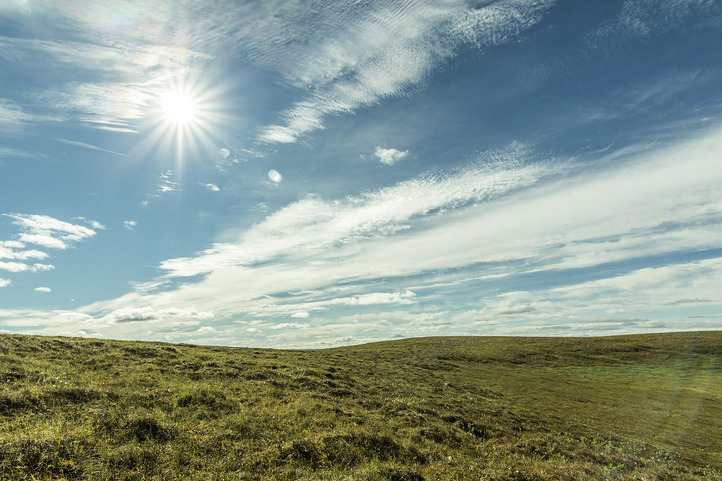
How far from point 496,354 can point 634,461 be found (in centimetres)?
5549

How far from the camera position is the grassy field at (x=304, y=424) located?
1199 centimetres

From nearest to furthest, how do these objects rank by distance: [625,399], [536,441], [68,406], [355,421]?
[68,406], [355,421], [536,441], [625,399]

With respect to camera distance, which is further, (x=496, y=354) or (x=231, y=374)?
(x=496, y=354)

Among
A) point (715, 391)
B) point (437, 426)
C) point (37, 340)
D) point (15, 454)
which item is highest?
point (37, 340)

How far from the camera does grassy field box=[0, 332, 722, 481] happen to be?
11992mm

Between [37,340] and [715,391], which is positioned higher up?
[37,340]

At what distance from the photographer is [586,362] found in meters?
72.1

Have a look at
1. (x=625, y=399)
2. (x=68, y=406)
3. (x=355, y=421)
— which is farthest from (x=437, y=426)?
(x=625, y=399)

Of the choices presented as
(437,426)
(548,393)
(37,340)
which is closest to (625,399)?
(548,393)

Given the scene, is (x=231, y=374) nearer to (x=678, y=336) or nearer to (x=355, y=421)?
(x=355, y=421)

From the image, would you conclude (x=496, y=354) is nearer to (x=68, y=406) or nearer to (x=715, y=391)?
(x=715, y=391)

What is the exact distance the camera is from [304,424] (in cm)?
1777

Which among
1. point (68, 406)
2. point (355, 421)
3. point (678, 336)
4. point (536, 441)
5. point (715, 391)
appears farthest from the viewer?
Result: point (678, 336)

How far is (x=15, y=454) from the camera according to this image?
10.1 metres
